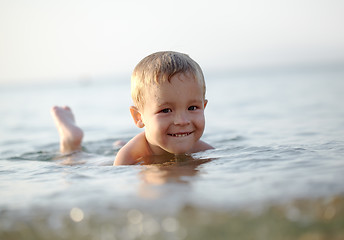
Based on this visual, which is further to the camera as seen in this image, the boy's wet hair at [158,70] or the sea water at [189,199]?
the boy's wet hair at [158,70]

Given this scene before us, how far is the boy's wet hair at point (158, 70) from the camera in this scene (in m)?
3.23

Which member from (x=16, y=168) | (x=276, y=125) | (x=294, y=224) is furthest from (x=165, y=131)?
(x=276, y=125)

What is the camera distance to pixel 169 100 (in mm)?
3184

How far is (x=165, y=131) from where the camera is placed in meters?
3.29

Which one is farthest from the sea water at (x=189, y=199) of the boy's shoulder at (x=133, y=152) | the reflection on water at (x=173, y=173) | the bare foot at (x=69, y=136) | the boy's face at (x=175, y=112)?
the bare foot at (x=69, y=136)

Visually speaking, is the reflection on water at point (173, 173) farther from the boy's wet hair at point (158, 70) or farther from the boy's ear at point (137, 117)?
the boy's wet hair at point (158, 70)

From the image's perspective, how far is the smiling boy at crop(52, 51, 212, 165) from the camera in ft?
10.5

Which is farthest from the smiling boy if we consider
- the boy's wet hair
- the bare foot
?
the bare foot

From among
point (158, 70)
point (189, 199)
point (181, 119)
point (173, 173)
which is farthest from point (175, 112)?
point (189, 199)

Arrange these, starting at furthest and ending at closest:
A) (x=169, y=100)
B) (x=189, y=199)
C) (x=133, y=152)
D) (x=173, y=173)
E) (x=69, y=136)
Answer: (x=69, y=136), (x=133, y=152), (x=169, y=100), (x=173, y=173), (x=189, y=199)

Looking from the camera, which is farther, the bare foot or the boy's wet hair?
the bare foot

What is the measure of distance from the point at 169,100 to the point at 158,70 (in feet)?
0.95

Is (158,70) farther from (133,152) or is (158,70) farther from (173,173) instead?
(173,173)

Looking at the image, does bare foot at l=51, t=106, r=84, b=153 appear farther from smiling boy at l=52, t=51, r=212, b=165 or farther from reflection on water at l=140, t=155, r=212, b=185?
reflection on water at l=140, t=155, r=212, b=185
